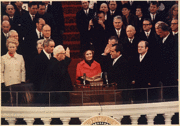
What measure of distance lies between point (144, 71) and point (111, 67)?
83 cm

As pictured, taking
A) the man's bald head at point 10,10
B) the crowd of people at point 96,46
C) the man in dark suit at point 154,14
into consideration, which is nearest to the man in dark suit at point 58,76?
the crowd of people at point 96,46

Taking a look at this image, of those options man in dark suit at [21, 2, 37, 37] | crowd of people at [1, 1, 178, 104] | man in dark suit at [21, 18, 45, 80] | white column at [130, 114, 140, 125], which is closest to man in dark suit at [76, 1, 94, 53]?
crowd of people at [1, 1, 178, 104]

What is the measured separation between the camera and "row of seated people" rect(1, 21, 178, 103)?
10.7m

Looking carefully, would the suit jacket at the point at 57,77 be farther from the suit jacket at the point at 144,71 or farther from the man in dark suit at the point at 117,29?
the suit jacket at the point at 144,71

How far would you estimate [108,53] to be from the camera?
10789 mm

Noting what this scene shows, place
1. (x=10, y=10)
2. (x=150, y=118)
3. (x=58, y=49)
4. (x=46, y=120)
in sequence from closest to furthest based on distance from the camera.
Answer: (x=46, y=120) → (x=150, y=118) → (x=10, y=10) → (x=58, y=49)

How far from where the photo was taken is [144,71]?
10.8 meters

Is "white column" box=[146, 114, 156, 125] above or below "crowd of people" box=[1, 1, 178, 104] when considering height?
below

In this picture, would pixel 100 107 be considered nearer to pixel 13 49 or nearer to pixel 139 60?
pixel 139 60

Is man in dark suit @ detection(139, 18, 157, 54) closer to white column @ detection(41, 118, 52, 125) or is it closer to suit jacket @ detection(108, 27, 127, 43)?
suit jacket @ detection(108, 27, 127, 43)

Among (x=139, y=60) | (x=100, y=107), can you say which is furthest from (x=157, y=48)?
(x=100, y=107)

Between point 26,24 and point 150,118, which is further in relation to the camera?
point 26,24

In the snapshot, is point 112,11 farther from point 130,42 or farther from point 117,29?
point 130,42

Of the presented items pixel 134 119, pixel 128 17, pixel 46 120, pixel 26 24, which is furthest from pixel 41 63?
pixel 134 119
